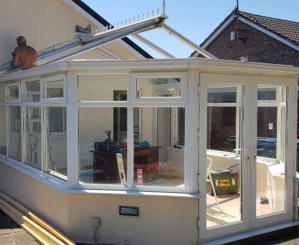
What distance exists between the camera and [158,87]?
4828 mm

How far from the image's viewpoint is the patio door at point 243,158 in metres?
5.02

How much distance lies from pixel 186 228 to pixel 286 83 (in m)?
2.78

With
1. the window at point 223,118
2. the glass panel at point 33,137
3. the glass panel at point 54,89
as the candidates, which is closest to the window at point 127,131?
the glass panel at point 54,89

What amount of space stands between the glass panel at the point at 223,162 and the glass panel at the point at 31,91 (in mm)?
2891

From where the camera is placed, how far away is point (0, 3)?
880 cm

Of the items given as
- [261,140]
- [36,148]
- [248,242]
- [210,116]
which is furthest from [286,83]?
[36,148]

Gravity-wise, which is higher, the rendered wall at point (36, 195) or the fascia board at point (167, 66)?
the fascia board at point (167, 66)

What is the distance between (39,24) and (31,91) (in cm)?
393

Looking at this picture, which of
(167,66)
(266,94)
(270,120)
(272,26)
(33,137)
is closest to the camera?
(167,66)

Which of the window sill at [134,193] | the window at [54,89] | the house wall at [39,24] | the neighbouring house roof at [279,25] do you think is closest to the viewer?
the window sill at [134,193]

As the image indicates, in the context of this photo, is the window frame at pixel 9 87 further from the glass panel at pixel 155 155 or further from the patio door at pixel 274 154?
the patio door at pixel 274 154

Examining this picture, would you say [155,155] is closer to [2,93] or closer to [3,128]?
[3,128]

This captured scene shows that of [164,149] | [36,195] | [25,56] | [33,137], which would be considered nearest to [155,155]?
[164,149]

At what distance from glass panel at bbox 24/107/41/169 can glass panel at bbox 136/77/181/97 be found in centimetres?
205
